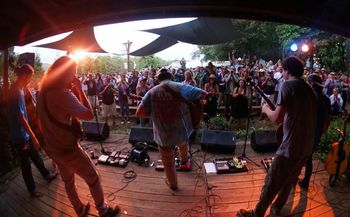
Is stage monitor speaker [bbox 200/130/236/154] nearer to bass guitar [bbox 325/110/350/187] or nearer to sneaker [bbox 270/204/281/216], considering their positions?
bass guitar [bbox 325/110/350/187]

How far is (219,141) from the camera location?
5.77 meters

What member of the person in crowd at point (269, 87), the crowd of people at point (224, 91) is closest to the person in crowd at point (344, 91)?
the crowd of people at point (224, 91)

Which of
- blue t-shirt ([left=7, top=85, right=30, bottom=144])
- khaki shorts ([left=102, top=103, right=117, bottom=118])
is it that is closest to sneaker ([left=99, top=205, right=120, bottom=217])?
blue t-shirt ([left=7, top=85, right=30, bottom=144])

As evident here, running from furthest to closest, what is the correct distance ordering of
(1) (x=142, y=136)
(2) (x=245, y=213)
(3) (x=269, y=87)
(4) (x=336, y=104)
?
(3) (x=269, y=87) → (4) (x=336, y=104) → (1) (x=142, y=136) → (2) (x=245, y=213)

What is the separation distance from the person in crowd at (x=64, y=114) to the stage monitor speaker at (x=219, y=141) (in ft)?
10.6

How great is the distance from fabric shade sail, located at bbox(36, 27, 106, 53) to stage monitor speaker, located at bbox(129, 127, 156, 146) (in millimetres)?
3988

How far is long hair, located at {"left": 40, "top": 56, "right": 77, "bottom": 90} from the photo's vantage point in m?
2.69

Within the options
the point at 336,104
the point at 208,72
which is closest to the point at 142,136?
the point at 208,72

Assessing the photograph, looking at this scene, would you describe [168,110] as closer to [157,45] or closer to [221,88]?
[221,88]

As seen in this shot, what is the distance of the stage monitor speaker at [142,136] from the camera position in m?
6.11

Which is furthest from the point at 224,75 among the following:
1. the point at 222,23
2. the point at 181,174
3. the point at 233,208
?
the point at 233,208

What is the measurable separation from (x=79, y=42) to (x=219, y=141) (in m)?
6.25

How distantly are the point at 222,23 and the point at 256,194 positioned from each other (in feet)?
16.8

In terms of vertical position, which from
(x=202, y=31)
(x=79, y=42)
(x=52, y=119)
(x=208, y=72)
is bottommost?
(x=52, y=119)
